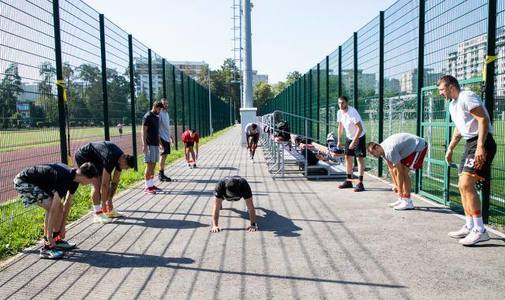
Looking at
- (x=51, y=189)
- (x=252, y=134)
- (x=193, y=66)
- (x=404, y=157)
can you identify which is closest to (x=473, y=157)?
(x=404, y=157)

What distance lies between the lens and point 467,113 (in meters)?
4.64

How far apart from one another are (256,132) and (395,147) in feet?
24.9

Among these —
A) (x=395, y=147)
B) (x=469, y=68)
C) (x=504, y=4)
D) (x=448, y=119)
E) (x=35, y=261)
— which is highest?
(x=504, y=4)

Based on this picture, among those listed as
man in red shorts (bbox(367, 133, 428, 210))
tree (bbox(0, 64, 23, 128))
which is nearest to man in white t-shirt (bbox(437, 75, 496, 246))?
man in red shorts (bbox(367, 133, 428, 210))

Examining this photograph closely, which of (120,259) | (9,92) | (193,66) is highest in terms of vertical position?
(193,66)

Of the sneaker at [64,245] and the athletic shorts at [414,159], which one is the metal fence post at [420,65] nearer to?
the athletic shorts at [414,159]

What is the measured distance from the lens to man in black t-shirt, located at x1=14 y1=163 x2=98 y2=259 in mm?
4496

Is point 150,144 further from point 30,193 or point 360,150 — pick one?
point 360,150

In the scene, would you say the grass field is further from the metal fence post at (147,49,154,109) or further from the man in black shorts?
the man in black shorts

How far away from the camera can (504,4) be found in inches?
199

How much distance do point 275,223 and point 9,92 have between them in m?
3.94

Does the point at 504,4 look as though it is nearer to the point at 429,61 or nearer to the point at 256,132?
the point at 429,61

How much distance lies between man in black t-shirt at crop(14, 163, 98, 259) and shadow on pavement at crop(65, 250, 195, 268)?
0.23m

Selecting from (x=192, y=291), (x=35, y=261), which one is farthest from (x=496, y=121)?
(x=35, y=261)
